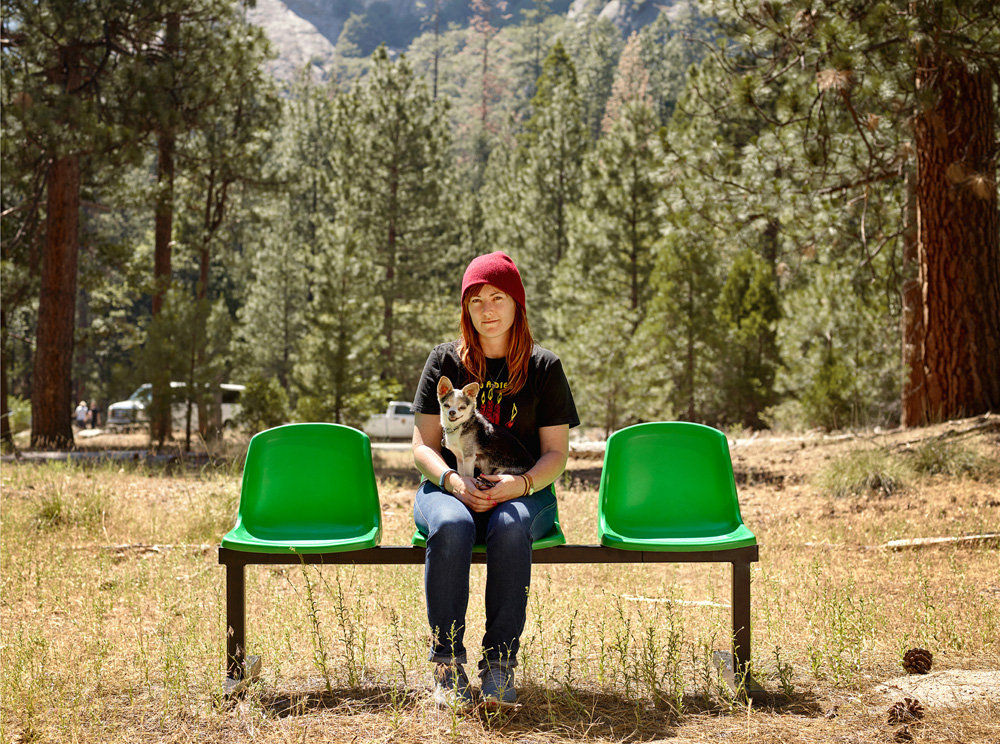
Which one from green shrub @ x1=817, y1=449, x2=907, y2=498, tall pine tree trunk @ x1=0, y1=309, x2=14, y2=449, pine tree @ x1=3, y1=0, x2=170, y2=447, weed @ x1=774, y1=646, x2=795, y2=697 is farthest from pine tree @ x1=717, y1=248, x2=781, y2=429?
Result: weed @ x1=774, y1=646, x2=795, y2=697

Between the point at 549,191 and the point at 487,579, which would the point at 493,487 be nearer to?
the point at 487,579

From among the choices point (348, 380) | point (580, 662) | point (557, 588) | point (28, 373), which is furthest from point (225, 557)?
point (28, 373)

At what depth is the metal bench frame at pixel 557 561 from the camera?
2.90m

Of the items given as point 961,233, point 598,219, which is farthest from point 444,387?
point 598,219

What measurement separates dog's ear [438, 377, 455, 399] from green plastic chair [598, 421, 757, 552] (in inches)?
26.6

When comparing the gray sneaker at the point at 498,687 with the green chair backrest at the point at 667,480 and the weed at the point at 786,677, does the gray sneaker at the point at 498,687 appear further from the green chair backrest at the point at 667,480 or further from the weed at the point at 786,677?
the weed at the point at 786,677

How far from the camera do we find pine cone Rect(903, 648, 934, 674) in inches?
118

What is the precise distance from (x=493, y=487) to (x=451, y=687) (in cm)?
67

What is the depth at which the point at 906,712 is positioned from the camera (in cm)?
261

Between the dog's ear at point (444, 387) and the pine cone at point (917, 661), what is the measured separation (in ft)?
6.45

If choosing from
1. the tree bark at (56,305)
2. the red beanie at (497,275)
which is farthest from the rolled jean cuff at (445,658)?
the tree bark at (56,305)

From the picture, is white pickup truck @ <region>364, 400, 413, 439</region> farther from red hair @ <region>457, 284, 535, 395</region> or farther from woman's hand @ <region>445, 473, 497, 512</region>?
woman's hand @ <region>445, 473, 497, 512</region>

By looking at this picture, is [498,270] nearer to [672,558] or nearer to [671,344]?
[672,558]

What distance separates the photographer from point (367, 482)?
3.21 m
